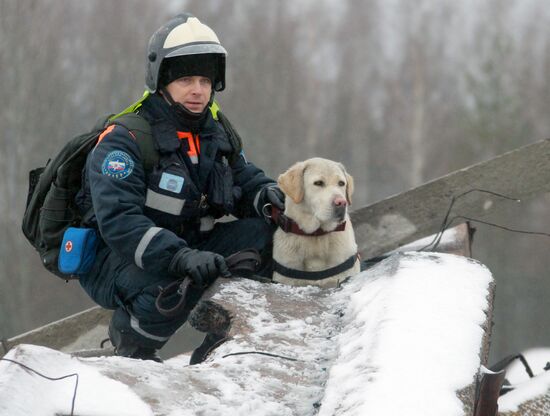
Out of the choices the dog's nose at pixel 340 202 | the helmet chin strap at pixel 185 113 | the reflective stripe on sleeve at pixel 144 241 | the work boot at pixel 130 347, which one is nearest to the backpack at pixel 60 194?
the helmet chin strap at pixel 185 113

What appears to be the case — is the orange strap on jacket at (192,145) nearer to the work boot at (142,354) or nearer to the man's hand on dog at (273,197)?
the man's hand on dog at (273,197)

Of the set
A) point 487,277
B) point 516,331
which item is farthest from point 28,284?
point 487,277

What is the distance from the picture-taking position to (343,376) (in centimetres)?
218

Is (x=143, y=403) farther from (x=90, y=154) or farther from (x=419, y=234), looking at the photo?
(x=419, y=234)

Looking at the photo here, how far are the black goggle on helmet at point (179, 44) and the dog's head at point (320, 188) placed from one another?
2.99ft

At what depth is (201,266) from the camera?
3.33 meters

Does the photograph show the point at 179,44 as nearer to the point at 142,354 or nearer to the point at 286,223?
the point at 286,223

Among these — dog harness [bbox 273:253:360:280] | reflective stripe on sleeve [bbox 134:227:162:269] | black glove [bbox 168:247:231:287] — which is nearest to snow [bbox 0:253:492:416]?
black glove [bbox 168:247:231:287]

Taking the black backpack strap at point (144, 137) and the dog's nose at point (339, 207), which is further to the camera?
the dog's nose at point (339, 207)

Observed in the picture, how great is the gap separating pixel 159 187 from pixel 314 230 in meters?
1.17

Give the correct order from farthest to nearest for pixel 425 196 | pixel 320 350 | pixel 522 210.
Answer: pixel 522 210 < pixel 425 196 < pixel 320 350

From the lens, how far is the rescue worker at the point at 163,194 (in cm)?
352

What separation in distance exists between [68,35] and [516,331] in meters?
16.3

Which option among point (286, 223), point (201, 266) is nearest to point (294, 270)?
A: point (286, 223)
